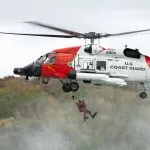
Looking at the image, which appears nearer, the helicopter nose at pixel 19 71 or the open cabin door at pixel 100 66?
the helicopter nose at pixel 19 71

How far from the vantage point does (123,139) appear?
122 metres

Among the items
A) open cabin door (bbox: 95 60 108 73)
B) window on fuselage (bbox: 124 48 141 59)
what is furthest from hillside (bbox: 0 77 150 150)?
open cabin door (bbox: 95 60 108 73)

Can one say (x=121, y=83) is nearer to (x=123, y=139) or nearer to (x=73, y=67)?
(x=73, y=67)

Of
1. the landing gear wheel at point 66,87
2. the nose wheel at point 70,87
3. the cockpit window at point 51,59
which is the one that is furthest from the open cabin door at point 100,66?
the cockpit window at point 51,59

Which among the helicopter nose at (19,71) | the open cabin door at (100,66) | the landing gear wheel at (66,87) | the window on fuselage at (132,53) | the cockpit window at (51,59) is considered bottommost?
the landing gear wheel at (66,87)

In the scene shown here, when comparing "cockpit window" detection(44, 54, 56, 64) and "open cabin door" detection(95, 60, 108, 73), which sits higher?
"cockpit window" detection(44, 54, 56, 64)

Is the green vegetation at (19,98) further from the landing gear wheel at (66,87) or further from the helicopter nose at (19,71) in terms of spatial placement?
the landing gear wheel at (66,87)

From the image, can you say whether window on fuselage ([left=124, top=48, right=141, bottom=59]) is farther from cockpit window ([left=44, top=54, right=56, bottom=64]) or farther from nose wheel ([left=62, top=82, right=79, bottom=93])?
cockpit window ([left=44, top=54, right=56, bottom=64])

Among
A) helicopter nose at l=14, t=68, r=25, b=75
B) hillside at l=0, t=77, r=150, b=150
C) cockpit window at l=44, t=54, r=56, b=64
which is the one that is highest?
cockpit window at l=44, t=54, r=56, b=64

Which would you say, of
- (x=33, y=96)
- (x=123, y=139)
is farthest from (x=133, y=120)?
(x=33, y=96)

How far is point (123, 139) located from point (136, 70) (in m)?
51.6

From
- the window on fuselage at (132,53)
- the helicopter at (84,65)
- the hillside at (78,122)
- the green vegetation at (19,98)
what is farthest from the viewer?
the green vegetation at (19,98)

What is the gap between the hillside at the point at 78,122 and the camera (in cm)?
12181

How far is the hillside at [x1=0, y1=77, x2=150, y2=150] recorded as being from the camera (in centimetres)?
12181
